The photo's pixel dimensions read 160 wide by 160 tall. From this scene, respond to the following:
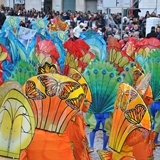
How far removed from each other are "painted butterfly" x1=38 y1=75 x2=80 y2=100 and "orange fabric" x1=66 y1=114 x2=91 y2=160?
701mm

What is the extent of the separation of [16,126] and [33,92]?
2.17 feet

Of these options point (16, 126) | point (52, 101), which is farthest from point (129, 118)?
point (16, 126)

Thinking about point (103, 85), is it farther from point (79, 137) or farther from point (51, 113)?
point (51, 113)

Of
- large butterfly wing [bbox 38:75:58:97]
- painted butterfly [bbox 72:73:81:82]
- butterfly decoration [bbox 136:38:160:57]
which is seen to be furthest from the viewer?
butterfly decoration [bbox 136:38:160:57]

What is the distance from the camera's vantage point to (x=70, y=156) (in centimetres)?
443

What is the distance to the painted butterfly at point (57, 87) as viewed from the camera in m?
4.43

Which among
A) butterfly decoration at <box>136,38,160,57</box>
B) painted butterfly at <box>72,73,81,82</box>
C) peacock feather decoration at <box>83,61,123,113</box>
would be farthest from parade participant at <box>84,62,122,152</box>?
butterfly decoration at <box>136,38,160,57</box>

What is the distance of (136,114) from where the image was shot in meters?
4.74

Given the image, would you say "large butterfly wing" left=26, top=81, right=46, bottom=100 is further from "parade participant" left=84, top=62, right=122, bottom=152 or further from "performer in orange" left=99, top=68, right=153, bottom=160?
"parade participant" left=84, top=62, right=122, bottom=152

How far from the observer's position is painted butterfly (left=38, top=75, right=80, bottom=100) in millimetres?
4430

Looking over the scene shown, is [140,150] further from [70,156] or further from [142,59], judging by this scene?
[142,59]

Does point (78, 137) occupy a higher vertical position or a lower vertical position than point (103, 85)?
lower

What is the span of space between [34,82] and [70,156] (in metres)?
0.77

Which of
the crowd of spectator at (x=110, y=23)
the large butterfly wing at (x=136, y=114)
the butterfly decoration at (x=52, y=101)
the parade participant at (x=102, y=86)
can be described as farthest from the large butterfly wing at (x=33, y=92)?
the crowd of spectator at (x=110, y=23)
